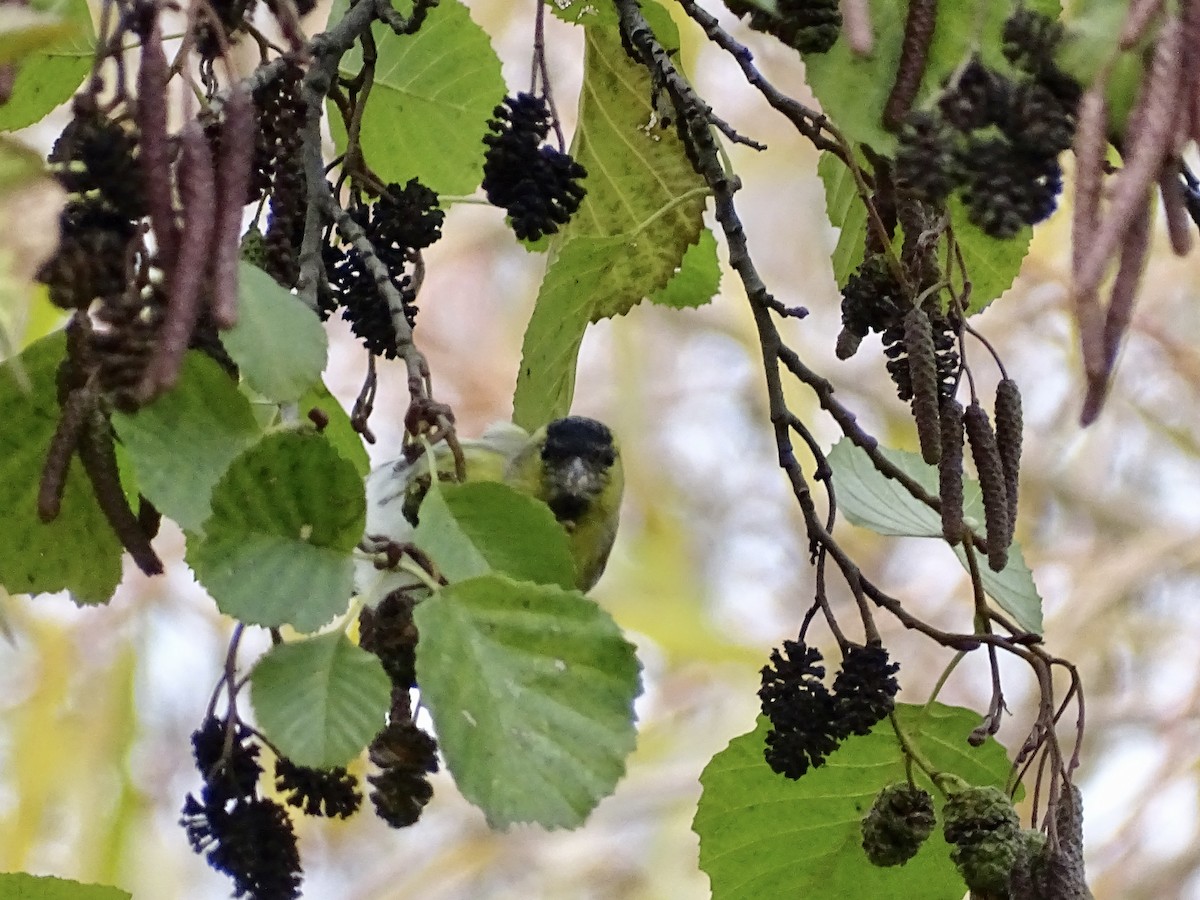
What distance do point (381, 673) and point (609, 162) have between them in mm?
353

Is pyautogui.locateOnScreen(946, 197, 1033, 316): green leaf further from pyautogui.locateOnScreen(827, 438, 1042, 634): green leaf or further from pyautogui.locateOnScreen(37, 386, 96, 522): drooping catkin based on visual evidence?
pyautogui.locateOnScreen(37, 386, 96, 522): drooping catkin

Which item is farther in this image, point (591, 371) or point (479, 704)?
point (591, 371)

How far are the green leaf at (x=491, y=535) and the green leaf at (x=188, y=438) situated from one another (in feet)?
0.17

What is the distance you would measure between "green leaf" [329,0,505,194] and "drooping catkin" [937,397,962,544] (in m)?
0.28

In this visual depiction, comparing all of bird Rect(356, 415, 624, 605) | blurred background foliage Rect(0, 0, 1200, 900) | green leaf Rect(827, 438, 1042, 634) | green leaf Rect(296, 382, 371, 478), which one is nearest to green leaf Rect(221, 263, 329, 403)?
green leaf Rect(296, 382, 371, 478)

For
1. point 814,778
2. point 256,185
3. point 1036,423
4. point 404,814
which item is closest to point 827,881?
point 814,778

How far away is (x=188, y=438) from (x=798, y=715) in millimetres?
209

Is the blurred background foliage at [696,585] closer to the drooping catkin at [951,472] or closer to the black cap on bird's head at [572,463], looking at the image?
the black cap on bird's head at [572,463]

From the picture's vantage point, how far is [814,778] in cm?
51

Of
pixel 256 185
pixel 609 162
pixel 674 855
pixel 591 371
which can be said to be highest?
pixel 591 371

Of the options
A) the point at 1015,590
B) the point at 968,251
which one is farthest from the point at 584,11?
the point at 1015,590

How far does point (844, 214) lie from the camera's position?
22.0 inches

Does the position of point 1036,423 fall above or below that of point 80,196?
above

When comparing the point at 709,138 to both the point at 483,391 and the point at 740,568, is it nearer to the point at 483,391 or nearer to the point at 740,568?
the point at 483,391
